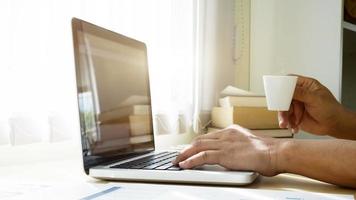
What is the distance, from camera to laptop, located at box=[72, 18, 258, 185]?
59 cm

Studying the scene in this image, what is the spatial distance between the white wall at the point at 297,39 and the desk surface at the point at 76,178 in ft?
3.13

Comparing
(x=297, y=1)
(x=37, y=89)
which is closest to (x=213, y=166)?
(x=37, y=89)

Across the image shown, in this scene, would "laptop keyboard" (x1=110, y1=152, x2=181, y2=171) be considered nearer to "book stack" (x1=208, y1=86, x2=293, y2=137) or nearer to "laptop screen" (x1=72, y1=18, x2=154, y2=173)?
"laptop screen" (x1=72, y1=18, x2=154, y2=173)

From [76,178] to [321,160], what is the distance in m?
0.42

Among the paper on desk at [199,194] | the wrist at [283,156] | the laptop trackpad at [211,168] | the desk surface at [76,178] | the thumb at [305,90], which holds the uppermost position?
the thumb at [305,90]

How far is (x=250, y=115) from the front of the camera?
1.30 metres

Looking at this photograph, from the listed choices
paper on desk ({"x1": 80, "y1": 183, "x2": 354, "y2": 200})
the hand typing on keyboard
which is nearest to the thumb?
the hand typing on keyboard

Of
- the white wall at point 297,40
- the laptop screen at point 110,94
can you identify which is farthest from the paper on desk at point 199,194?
the white wall at point 297,40

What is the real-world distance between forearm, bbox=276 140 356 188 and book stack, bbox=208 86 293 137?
669 millimetres

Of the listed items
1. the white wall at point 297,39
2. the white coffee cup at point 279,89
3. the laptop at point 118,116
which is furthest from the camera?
the white wall at point 297,39

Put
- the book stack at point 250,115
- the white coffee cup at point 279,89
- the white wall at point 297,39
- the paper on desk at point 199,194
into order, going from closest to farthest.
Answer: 1. the paper on desk at point 199,194
2. the white coffee cup at point 279,89
3. the book stack at point 250,115
4. the white wall at point 297,39

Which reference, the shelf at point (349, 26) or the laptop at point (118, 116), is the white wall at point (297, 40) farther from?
the laptop at point (118, 116)

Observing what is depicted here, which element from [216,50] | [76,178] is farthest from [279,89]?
[216,50]

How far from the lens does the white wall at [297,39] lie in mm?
1466
